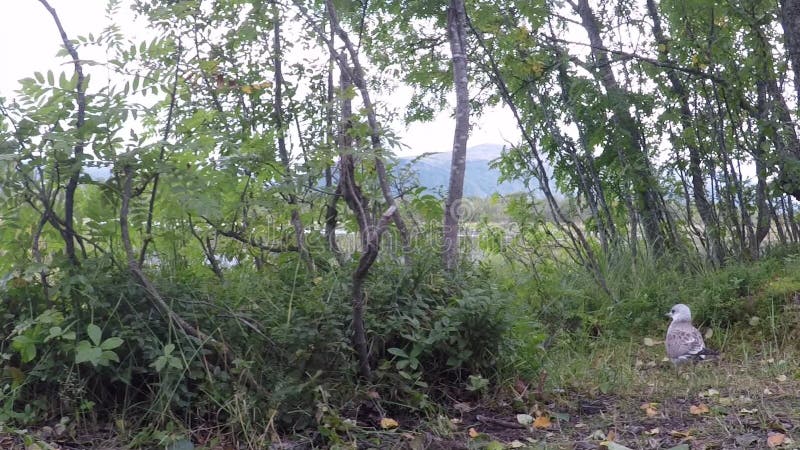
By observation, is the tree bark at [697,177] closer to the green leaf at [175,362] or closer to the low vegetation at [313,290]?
the low vegetation at [313,290]

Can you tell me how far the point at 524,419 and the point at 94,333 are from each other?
1.83m

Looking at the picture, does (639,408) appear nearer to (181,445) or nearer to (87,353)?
(181,445)

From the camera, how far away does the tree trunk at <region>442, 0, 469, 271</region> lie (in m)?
4.46

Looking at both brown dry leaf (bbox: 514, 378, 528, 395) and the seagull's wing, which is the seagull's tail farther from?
brown dry leaf (bbox: 514, 378, 528, 395)

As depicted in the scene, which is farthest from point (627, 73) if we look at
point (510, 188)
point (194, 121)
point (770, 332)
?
point (194, 121)

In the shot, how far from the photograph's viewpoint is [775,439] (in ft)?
10.9

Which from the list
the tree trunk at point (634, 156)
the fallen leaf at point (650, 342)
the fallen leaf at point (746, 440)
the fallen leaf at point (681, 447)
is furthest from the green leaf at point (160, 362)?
the tree trunk at point (634, 156)

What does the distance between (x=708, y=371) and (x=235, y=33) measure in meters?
3.41

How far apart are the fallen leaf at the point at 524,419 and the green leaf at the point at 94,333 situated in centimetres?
179

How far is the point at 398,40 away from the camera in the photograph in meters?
6.98

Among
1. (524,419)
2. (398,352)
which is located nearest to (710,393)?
(524,419)

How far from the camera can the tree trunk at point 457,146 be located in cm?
446

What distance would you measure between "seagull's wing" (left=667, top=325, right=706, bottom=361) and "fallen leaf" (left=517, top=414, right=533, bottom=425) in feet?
5.34

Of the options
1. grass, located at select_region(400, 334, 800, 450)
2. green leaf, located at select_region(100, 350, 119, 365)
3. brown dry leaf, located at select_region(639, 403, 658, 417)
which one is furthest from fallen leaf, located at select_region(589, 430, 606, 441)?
green leaf, located at select_region(100, 350, 119, 365)
